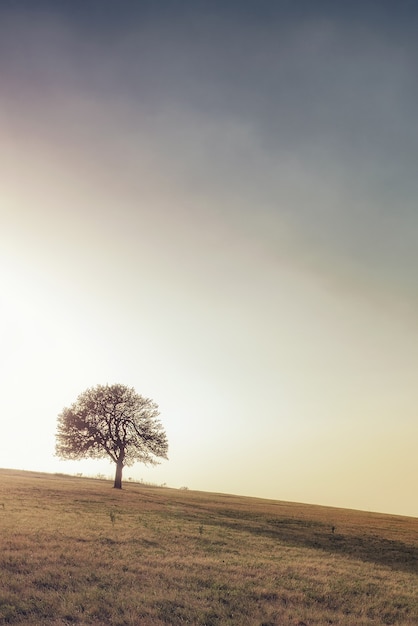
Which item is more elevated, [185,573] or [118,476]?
[118,476]

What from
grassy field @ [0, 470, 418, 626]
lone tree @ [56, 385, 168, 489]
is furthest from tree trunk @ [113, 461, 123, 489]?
grassy field @ [0, 470, 418, 626]

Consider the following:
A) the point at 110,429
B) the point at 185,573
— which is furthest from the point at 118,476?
the point at 185,573

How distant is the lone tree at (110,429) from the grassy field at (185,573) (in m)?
33.9

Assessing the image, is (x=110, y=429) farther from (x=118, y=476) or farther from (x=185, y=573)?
(x=185, y=573)

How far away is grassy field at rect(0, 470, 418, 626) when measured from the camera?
17.5 m

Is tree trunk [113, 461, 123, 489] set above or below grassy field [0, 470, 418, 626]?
above

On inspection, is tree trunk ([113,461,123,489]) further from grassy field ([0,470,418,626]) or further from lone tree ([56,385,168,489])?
grassy field ([0,470,418,626])

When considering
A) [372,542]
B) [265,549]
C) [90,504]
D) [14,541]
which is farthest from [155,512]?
[14,541]

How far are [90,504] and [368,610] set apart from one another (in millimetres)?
32123

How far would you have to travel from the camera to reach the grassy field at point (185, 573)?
57.3 feet

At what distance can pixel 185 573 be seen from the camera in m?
22.5

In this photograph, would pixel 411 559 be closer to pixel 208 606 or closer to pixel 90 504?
pixel 208 606

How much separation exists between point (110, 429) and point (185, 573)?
56.0m

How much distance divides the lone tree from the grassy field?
33.9 meters
